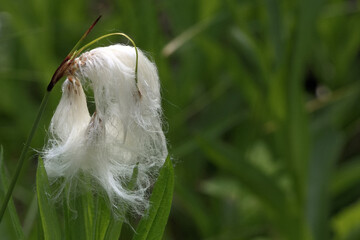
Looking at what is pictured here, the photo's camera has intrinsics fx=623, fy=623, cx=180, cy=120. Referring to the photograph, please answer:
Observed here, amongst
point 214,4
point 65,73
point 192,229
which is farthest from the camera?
point 214,4

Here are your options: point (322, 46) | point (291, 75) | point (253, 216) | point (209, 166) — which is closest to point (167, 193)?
point (291, 75)

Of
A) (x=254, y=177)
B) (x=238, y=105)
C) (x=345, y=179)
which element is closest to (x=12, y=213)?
(x=254, y=177)

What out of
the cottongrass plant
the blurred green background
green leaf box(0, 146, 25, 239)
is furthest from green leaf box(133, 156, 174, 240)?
the blurred green background

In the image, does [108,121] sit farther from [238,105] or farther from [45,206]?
[238,105]

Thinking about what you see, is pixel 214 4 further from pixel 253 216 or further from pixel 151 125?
pixel 151 125

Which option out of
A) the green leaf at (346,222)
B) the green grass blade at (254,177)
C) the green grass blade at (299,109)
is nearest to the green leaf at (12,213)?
the green grass blade at (254,177)

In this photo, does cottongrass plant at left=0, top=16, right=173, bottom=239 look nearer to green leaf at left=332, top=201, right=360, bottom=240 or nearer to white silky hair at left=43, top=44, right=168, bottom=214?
white silky hair at left=43, top=44, right=168, bottom=214
